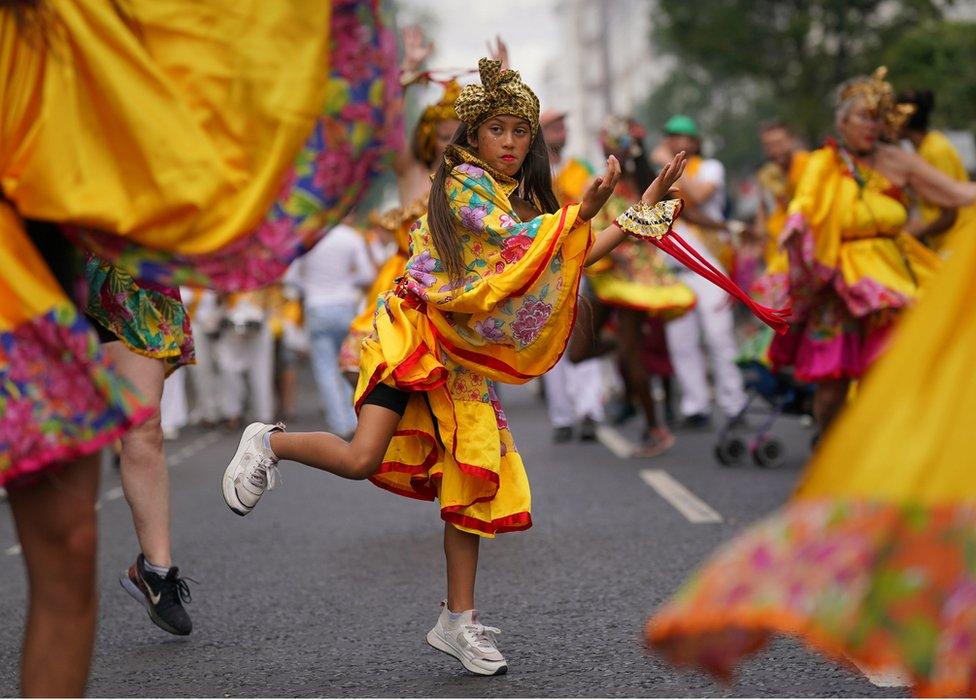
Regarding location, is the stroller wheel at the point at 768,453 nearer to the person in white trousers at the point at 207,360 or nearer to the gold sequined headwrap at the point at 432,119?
the gold sequined headwrap at the point at 432,119

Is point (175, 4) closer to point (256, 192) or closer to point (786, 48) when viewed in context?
point (256, 192)

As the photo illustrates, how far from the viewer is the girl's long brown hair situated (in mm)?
4551

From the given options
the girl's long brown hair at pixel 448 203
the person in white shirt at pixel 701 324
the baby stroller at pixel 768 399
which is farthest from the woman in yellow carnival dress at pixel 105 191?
the person in white shirt at pixel 701 324

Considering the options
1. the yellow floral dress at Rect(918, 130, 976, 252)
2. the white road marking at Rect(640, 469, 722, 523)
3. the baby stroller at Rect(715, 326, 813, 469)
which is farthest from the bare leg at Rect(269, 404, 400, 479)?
the baby stroller at Rect(715, 326, 813, 469)

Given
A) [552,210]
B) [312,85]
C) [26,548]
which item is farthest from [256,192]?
[552,210]

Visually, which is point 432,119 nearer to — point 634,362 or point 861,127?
point 861,127

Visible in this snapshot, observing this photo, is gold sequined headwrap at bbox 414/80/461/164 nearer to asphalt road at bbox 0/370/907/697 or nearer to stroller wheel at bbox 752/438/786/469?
asphalt road at bbox 0/370/907/697

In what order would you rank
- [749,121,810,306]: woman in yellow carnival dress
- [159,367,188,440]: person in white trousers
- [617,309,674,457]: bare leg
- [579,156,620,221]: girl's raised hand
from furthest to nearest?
[159,367,188,440]: person in white trousers < [749,121,810,306]: woman in yellow carnival dress < [617,309,674,457]: bare leg < [579,156,620,221]: girl's raised hand

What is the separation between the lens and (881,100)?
7.41 meters

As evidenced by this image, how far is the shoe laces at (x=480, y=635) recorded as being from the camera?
4469 millimetres

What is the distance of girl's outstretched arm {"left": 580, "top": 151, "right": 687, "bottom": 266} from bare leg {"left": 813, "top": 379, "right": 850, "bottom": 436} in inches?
145

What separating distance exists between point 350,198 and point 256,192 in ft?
0.92

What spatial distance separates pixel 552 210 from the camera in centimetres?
478

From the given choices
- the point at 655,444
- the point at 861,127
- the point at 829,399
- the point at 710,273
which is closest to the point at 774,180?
the point at 655,444
